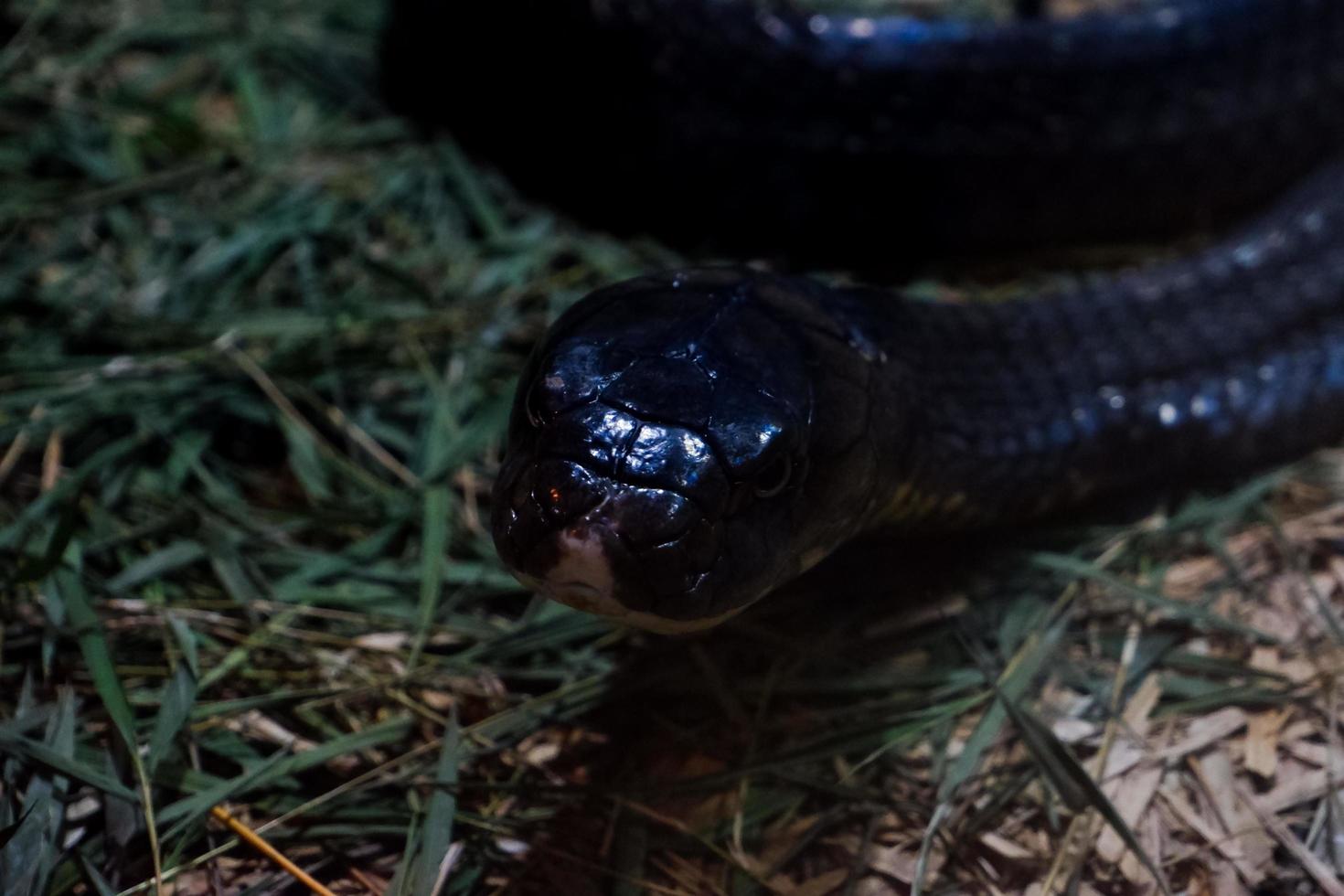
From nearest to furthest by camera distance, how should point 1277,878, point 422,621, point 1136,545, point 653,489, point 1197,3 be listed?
1. point 653,489
2. point 1277,878
3. point 422,621
4. point 1136,545
5. point 1197,3

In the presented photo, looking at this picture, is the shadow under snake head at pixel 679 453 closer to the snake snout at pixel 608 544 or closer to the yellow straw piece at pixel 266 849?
the snake snout at pixel 608 544

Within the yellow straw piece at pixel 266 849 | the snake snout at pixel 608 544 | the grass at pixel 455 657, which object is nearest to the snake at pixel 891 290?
the snake snout at pixel 608 544

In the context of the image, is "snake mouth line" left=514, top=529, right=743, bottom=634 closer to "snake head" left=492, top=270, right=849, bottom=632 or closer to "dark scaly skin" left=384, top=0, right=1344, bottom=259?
"snake head" left=492, top=270, right=849, bottom=632

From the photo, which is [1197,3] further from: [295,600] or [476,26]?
[295,600]

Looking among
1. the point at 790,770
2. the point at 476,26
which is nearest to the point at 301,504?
the point at 790,770

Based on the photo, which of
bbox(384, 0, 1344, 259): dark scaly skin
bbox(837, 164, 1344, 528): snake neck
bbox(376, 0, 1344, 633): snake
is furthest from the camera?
bbox(384, 0, 1344, 259): dark scaly skin

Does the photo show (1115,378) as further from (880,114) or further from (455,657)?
(455,657)

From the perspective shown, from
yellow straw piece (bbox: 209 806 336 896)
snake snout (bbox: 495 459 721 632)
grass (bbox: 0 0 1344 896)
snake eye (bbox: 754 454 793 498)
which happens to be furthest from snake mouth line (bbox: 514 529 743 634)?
yellow straw piece (bbox: 209 806 336 896)
